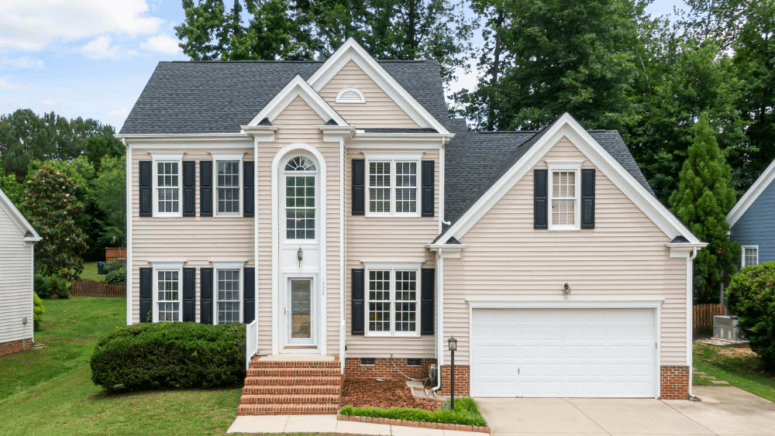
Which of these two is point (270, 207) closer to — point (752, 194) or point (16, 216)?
point (16, 216)

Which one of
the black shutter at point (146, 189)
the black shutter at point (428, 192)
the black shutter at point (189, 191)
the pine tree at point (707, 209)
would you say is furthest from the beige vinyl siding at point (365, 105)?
the pine tree at point (707, 209)

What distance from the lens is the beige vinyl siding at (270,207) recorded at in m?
13.4

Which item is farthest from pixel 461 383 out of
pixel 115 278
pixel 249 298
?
pixel 115 278

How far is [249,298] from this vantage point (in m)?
14.7

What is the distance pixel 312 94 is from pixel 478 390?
8.87 meters

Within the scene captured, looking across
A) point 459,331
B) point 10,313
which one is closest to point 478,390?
point 459,331

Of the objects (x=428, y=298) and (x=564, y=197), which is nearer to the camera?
(x=564, y=197)

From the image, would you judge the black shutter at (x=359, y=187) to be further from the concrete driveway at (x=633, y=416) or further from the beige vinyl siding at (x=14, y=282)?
the beige vinyl siding at (x=14, y=282)

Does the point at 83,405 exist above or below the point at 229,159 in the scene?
below

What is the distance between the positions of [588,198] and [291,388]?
29.3 feet

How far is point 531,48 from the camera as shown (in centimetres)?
2805

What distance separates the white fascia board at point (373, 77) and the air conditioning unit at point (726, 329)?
14165 millimetres

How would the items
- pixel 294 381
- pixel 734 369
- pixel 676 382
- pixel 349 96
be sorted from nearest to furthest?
pixel 294 381, pixel 676 382, pixel 349 96, pixel 734 369

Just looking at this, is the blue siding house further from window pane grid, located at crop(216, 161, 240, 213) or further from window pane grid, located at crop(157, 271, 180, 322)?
window pane grid, located at crop(157, 271, 180, 322)
